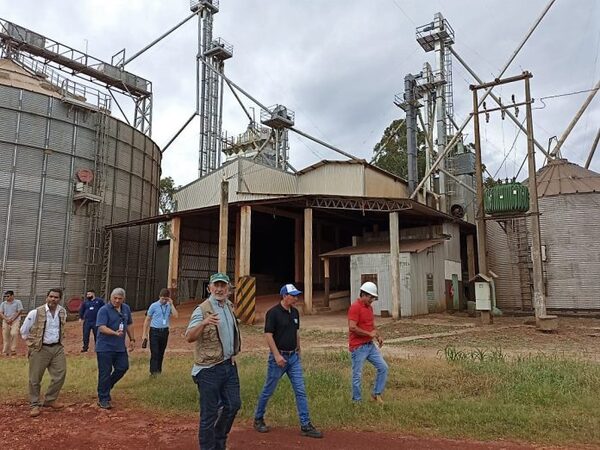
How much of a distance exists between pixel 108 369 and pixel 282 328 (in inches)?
113

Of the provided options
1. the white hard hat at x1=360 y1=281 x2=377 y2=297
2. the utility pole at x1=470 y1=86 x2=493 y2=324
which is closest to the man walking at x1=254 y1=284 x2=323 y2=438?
the white hard hat at x1=360 y1=281 x2=377 y2=297

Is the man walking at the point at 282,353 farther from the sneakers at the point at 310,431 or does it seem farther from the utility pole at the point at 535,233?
the utility pole at the point at 535,233

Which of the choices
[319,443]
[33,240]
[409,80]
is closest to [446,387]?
[319,443]

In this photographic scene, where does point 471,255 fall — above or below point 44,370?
above

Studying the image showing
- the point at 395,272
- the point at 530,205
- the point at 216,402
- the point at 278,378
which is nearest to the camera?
the point at 216,402

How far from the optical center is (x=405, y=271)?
813 inches

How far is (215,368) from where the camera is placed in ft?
14.4

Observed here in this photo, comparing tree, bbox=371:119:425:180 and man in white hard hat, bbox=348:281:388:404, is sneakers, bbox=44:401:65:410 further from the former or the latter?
tree, bbox=371:119:425:180

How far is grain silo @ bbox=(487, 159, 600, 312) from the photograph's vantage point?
72.5 ft

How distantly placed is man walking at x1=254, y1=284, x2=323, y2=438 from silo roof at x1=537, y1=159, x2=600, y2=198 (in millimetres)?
22260

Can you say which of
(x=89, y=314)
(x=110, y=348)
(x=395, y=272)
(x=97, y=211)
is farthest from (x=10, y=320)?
(x=97, y=211)

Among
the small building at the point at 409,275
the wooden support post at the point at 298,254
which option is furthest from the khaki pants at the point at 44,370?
the wooden support post at the point at 298,254

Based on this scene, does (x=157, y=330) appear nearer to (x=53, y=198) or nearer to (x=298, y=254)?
(x=53, y=198)

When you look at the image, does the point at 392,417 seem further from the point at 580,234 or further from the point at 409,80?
the point at 409,80
